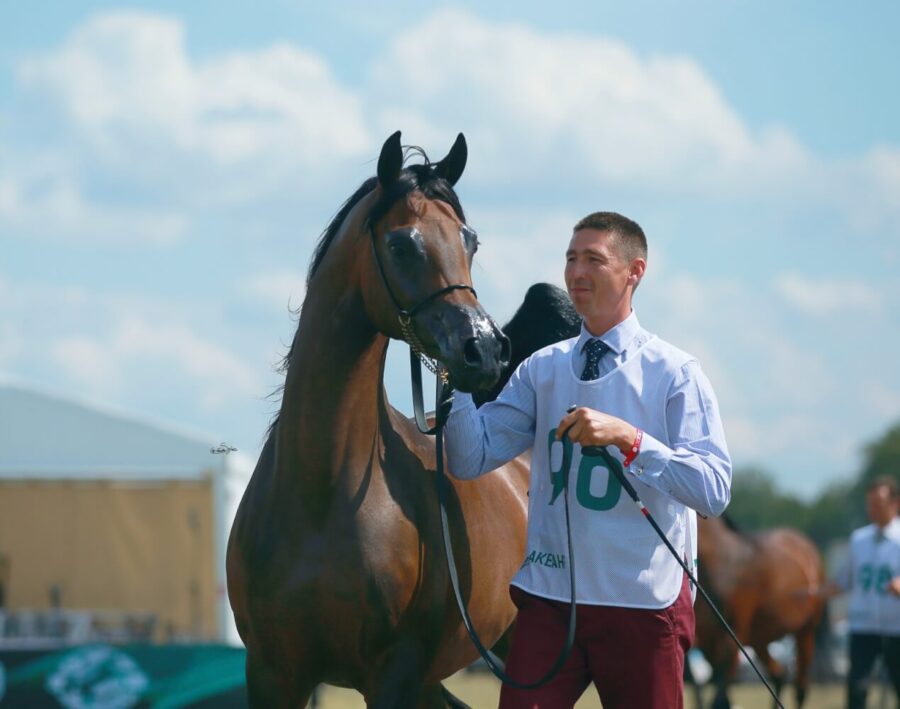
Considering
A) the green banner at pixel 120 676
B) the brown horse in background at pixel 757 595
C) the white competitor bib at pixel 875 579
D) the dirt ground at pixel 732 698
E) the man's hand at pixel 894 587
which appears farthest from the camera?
the dirt ground at pixel 732 698

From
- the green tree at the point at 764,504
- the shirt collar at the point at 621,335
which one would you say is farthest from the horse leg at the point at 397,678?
the green tree at the point at 764,504

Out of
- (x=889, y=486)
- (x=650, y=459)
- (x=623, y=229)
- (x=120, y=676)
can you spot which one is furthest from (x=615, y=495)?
(x=120, y=676)

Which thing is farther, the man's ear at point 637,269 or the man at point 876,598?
the man at point 876,598

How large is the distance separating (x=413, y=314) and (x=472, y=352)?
28 cm

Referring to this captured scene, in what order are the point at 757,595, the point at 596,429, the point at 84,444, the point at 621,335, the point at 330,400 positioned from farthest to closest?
the point at 84,444
the point at 757,595
the point at 330,400
the point at 621,335
the point at 596,429

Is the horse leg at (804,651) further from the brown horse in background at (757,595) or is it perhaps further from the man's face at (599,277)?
the man's face at (599,277)

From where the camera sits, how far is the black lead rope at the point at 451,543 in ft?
11.5

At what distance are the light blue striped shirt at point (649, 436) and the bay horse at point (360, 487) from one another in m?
0.24

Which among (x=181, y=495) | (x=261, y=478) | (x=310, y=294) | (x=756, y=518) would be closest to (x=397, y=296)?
(x=310, y=294)

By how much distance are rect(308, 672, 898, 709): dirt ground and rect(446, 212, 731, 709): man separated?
9.17 m

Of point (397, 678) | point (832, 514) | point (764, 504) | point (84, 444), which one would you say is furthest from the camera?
point (764, 504)

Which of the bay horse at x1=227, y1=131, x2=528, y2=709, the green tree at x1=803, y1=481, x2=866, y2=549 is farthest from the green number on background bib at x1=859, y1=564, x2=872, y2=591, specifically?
the green tree at x1=803, y1=481, x2=866, y2=549

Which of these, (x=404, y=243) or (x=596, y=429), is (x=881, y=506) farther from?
(x=596, y=429)

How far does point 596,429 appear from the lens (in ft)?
10.9
